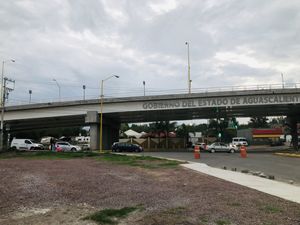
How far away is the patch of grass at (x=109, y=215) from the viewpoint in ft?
23.9

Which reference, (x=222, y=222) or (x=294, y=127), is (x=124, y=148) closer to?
(x=294, y=127)

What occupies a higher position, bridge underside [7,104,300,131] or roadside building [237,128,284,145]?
bridge underside [7,104,300,131]

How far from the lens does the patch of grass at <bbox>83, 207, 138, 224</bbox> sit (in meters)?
7.29

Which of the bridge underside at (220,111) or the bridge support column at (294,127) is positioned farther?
the bridge support column at (294,127)

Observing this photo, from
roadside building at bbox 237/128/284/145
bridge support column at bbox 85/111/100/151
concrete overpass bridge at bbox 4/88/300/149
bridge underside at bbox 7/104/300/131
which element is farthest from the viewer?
roadside building at bbox 237/128/284/145

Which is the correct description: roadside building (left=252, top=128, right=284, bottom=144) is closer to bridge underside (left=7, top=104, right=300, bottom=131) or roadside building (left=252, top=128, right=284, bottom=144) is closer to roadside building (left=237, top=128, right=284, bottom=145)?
roadside building (left=237, top=128, right=284, bottom=145)

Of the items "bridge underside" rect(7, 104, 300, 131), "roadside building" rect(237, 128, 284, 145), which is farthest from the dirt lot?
"roadside building" rect(237, 128, 284, 145)

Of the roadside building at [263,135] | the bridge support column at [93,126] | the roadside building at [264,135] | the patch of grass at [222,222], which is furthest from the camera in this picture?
the roadside building at [264,135]

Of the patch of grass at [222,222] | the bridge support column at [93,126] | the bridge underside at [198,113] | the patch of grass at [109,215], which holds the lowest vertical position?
the patch of grass at [222,222]

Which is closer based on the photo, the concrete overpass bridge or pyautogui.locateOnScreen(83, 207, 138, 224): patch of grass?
pyautogui.locateOnScreen(83, 207, 138, 224): patch of grass

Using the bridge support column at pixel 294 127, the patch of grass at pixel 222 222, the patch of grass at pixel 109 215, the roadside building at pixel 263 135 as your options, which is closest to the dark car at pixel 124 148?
the bridge support column at pixel 294 127

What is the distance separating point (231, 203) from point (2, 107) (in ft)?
177

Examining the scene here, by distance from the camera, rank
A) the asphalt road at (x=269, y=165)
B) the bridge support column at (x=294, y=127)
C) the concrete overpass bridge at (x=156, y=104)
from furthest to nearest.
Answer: the bridge support column at (x=294, y=127)
the concrete overpass bridge at (x=156, y=104)
the asphalt road at (x=269, y=165)

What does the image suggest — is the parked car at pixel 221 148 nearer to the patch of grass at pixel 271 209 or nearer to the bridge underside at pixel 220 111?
the bridge underside at pixel 220 111
